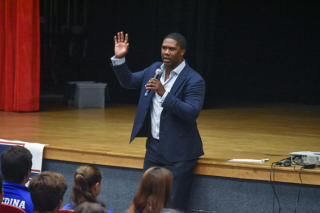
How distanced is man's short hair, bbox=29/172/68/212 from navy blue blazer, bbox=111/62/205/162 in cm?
89

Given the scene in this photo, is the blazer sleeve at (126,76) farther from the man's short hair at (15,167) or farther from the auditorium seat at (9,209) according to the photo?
the auditorium seat at (9,209)

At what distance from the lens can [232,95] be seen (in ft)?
29.4

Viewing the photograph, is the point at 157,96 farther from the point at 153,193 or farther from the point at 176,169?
the point at 153,193

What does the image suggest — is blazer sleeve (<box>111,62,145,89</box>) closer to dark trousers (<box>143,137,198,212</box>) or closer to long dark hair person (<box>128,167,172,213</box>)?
dark trousers (<box>143,137,198,212</box>)

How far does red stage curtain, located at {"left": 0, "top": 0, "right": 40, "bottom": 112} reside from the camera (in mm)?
6043

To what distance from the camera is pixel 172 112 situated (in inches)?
111

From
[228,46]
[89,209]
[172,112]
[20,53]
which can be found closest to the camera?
[89,209]

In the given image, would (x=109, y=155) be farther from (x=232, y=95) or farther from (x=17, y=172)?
(x=232, y=95)

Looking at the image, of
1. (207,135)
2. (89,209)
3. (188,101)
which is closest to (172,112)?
(188,101)

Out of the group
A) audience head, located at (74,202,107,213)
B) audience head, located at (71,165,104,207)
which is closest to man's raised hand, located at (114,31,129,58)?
audience head, located at (71,165,104,207)

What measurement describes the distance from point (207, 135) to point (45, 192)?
273 cm

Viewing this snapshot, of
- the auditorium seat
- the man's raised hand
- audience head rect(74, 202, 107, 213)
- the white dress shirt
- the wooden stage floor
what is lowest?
the wooden stage floor

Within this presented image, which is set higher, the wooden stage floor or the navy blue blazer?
the navy blue blazer

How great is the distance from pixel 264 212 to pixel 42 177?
5.36ft
